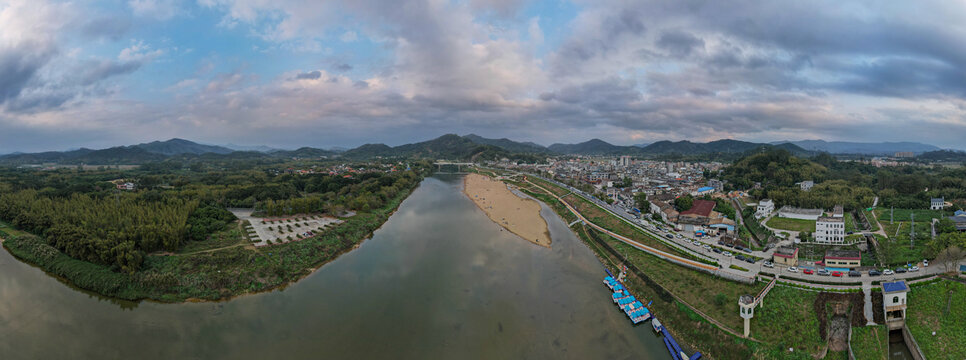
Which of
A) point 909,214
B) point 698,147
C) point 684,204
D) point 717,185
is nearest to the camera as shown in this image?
point 909,214

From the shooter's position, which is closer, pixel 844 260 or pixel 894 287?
pixel 894 287

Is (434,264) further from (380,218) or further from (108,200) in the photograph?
(108,200)

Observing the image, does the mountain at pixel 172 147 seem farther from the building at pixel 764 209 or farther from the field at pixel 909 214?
the field at pixel 909 214

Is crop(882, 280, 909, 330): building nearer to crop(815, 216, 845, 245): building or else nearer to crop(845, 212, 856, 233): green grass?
crop(815, 216, 845, 245): building

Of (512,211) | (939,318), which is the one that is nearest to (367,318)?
(939,318)

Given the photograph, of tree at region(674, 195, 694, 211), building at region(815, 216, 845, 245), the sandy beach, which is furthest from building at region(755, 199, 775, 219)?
the sandy beach

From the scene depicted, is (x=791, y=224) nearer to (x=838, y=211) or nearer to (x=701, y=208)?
(x=838, y=211)

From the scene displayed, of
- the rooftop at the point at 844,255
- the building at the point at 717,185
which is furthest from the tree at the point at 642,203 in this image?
the rooftop at the point at 844,255

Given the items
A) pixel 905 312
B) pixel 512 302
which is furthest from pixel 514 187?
pixel 905 312
